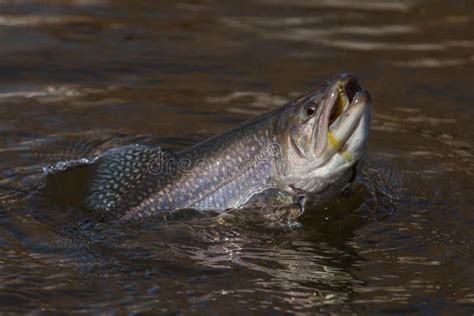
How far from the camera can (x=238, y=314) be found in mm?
5383

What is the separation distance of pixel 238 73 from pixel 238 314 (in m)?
4.09

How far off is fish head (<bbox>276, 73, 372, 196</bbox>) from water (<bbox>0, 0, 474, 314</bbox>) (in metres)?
0.34

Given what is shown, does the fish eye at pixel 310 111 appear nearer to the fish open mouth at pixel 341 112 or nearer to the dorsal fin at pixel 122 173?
the fish open mouth at pixel 341 112

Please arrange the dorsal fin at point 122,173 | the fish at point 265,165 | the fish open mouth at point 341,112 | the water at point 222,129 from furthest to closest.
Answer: the dorsal fin at point 122,173 → the fish at point 265,165 → the fish open mouth at point 341,112 → the water at point 222,129

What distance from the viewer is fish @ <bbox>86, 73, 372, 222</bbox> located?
6.11 metres

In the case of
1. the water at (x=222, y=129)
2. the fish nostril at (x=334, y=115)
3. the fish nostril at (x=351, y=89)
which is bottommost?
the water at (x=222, y=129)

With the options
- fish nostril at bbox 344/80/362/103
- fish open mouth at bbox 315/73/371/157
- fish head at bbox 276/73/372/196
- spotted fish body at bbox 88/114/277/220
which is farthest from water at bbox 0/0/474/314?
fish nostril at bbox 344/80/362/103

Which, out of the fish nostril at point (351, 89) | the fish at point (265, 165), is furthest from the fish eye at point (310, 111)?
the fish nostril at point (351, 89)

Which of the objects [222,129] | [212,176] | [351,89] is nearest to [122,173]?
[212,176]

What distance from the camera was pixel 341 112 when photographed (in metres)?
6.07

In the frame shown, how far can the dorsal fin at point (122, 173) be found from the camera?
650 centimetres

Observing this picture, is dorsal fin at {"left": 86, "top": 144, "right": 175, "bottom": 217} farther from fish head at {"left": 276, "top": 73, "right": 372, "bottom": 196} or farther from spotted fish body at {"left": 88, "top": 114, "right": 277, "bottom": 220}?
fish head at {"left": 276, "top": 73, "right": 372, "bottom": 196}

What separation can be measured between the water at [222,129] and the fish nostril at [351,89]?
32.1 inches

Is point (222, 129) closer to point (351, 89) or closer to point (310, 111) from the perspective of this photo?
point (310, 111)
